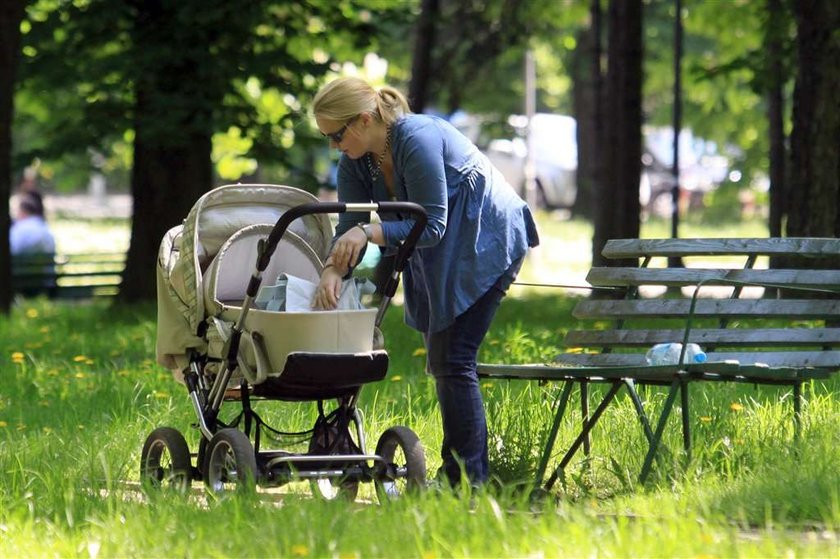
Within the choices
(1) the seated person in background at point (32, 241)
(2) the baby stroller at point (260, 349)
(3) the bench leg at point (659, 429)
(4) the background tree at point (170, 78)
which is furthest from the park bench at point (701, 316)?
(1) the seated person in background at point (32, 241)

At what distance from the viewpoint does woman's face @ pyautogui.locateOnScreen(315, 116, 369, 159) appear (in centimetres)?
570

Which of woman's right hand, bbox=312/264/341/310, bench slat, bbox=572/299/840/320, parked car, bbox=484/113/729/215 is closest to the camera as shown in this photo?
woman's right hand, bbox=312/264/341/310

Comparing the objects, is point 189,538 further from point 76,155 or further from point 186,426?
point 76,155

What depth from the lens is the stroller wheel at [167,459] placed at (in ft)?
19.4

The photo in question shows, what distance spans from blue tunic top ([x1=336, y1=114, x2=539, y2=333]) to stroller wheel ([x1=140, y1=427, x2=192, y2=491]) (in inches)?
39.2

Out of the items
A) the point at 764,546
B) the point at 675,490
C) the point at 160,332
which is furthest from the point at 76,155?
the point at 764,546

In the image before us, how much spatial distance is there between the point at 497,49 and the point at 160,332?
14693 mm

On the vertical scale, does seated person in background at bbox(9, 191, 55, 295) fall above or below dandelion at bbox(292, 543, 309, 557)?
above

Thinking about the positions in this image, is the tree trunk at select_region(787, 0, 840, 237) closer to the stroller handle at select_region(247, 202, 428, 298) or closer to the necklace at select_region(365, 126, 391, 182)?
the necklace at select_region(365, 126, 391, 182)

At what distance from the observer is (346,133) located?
5746mm

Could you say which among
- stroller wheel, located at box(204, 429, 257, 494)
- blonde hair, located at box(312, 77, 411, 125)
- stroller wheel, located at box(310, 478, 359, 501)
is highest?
blonde hair, located at box(312, 77, 411, 125)

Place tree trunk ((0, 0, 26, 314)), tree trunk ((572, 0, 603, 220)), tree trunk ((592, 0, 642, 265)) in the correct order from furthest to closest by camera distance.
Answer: tree trunk ((572, 0, 603, 220)), tree trunk ((592, 0, 642, 265)), tree trunk ((0, 0, 26, 314))

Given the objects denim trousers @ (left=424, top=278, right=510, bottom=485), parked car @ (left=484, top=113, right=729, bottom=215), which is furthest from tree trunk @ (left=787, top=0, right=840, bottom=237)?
parked car @ (left=484, top=113, right=729, bottom=215)

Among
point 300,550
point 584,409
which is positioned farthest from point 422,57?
point 300,550
